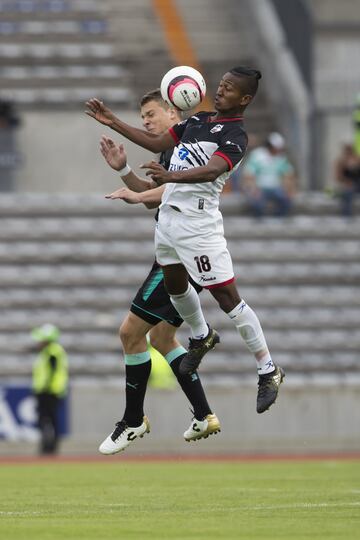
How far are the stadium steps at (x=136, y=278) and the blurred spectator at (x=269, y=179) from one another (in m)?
0.26

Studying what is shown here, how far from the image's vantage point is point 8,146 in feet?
82.3

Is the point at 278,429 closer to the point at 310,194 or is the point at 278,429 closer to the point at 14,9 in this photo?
the point at 310,194

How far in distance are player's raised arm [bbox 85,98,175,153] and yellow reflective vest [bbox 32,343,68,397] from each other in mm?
11076

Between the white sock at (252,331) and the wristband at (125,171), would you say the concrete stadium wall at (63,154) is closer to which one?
the wristband at (125,171)

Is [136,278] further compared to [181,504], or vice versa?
[136,278]

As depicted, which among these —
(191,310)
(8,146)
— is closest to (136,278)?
(8,146)

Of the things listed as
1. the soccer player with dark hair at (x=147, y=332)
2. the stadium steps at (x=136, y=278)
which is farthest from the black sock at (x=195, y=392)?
the stadium steps at (x=136, y=278)

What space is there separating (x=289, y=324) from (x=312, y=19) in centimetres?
506

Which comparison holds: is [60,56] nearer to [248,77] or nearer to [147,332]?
[147,332]

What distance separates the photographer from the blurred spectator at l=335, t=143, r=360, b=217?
2480 centimetres

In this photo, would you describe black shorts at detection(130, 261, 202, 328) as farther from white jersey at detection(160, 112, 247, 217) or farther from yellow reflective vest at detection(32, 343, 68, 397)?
yellow reflective vest at detection(32, 343, 68, 397)

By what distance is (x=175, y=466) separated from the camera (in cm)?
1750

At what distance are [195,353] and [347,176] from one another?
1452cm

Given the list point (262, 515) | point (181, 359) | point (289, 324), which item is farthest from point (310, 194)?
point (262, 515)
